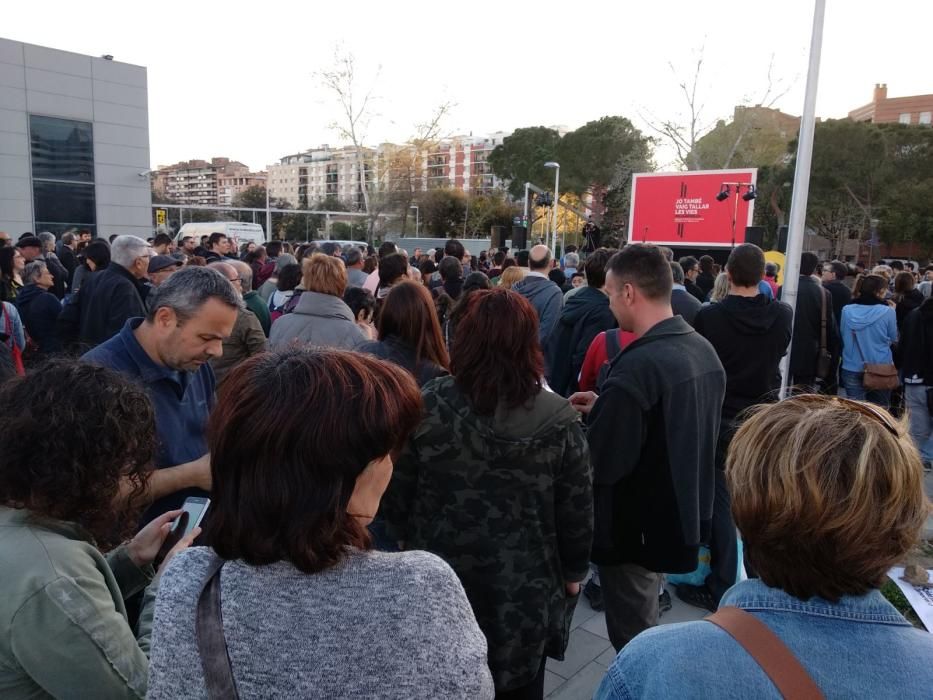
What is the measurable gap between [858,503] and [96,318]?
17.7ft

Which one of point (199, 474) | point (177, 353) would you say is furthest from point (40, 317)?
point (199, 474)

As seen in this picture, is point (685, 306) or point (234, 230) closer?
point (685, 306)

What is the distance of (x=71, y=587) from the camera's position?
1191mm

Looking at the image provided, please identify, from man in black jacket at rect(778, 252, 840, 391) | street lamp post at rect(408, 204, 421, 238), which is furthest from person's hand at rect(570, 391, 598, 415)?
street lamp post at rect(408, 204, 421, 238)

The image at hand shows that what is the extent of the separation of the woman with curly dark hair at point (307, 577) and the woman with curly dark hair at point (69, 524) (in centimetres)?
31

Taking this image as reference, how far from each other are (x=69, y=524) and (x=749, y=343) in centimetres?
371

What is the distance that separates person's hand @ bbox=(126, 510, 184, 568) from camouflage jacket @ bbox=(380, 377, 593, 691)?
2.49ft

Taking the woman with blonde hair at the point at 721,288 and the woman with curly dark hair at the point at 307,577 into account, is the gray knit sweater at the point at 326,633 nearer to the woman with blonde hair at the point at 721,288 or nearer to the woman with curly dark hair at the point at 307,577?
the woman with curly dark hair at the point at 307,577

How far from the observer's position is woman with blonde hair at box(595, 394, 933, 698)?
92cm

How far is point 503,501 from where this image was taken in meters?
2.12

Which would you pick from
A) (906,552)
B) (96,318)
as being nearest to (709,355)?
(906,552)

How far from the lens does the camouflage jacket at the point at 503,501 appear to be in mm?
2100

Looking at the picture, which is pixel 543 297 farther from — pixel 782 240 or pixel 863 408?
pixel 782 240

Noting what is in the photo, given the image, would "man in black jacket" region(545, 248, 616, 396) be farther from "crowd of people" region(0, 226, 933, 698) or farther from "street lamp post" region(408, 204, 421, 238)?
"street lamp post" region(408, 204, 421, 238)
